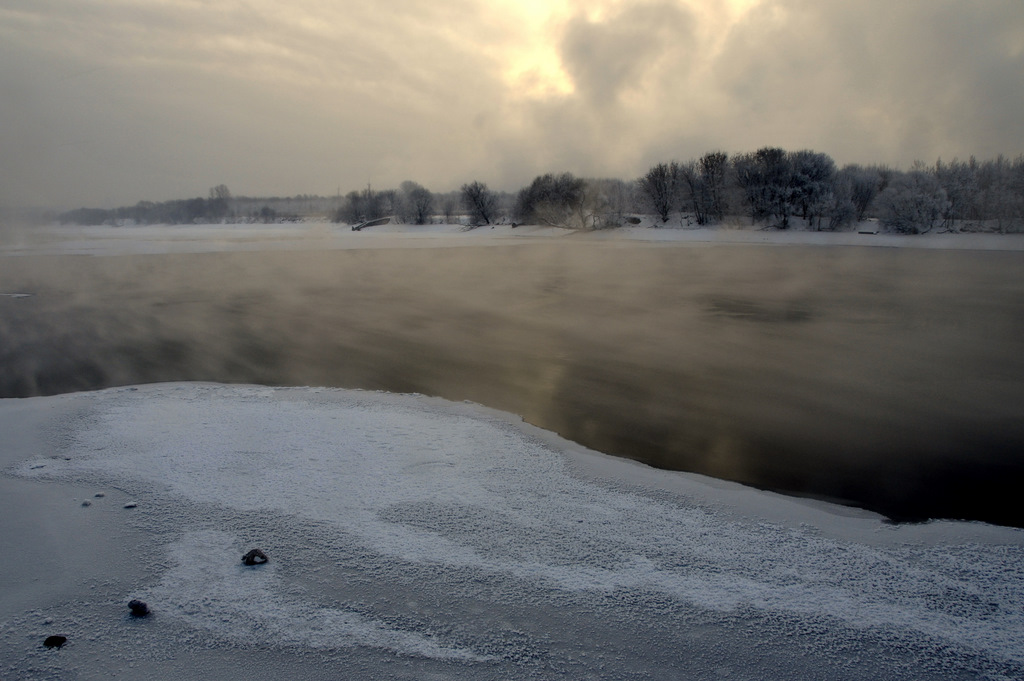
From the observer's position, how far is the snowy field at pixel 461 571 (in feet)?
10.9

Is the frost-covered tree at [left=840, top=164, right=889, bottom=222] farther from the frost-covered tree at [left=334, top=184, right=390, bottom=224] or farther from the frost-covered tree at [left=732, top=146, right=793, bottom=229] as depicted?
the frost-covered tree at [left=334, top=184, right=390, bottom=224]

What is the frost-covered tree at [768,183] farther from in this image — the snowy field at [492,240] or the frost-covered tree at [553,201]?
the frost-covered tree at [553,201]

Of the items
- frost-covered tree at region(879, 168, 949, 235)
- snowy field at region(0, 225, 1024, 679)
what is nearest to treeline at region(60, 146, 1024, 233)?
frost-covered tree at region(879, 168, 949, 235)

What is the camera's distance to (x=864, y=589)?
151 inches

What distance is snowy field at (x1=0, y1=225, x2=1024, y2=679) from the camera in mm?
3314

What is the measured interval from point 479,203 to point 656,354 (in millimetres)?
57659

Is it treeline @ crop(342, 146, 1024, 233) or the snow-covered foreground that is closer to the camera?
the snow-covered foreground

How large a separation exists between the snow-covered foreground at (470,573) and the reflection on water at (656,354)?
963 millimetres

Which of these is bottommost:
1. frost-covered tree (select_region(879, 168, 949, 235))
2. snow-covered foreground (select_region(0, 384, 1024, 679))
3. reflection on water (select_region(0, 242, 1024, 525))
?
snow-covered foreground (select_region(0, 384, 1024, 679))

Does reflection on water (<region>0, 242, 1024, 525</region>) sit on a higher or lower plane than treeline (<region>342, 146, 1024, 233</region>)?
lower

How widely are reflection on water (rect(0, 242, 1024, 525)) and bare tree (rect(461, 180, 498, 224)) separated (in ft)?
144

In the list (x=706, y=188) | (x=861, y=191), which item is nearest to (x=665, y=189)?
(x=706, y=188)

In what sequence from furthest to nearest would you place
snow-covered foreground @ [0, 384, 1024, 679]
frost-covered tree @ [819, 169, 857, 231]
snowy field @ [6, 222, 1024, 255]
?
frost-covered tree @ [819, 169, 857, 231] → snowy field @ [6, 222, 1024, 255] → snow-covered foreground @ [0, 384, 1024, 679]

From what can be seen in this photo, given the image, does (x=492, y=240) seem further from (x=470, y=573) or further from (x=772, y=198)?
(x=470, y=573)
